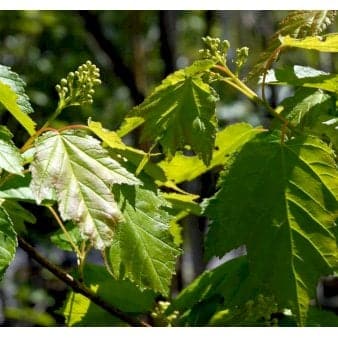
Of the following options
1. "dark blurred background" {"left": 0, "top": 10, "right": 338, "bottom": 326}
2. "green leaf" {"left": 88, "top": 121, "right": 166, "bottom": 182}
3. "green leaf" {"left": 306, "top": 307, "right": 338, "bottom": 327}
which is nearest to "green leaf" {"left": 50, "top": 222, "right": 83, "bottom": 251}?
"green leaf" {"left": 88, "top": 121, "right": 166, "bottom": 182}

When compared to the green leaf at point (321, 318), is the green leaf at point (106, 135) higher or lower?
higher

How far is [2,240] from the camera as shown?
0.71 metres

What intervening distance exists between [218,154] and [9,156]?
308 mm

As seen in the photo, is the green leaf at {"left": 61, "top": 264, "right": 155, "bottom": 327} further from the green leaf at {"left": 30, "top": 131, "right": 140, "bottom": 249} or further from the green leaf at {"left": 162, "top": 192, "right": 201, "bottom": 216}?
the green leaf at {"left": 30, "top": 131, "right": 140, "bottom": 249}

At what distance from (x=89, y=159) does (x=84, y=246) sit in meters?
0.17

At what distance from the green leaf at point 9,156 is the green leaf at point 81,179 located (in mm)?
13

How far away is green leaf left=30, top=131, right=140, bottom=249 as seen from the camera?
0.69 meters

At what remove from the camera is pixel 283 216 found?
750 millimetres

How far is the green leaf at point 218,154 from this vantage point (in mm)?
925

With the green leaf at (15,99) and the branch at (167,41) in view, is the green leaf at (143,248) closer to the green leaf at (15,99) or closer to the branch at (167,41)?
the green leaf at (15,99)

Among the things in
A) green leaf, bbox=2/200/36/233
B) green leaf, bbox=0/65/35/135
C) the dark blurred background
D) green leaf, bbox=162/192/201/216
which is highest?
green leaf, bbox=0/65/35/135

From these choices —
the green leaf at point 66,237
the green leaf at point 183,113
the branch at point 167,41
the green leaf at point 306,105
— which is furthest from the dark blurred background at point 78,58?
the green leaf at point 183,113

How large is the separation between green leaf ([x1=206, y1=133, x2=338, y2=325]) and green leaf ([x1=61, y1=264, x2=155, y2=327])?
0.84ft

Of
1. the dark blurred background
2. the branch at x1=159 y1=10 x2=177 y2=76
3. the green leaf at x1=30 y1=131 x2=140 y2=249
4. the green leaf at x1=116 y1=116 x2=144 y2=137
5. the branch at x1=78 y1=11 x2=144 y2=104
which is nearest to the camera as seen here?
the green leaf at x1=30 y1=131 x2=140 y2=249
